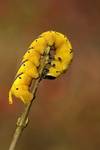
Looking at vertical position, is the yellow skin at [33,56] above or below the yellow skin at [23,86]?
above

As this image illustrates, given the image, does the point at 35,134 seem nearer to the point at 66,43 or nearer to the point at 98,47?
the point at 98,47

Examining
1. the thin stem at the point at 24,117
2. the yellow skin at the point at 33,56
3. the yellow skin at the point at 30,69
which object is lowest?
the thin stem at the point at 24,117

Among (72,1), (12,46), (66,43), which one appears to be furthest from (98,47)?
(66,43)

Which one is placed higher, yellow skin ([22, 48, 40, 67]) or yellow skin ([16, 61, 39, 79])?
yellow skin ([22, 48, 40, 67])

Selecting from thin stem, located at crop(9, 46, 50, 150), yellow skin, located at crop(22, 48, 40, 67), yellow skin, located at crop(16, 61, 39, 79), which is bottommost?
thin stem, located at crop(9, 46, 50, 150)

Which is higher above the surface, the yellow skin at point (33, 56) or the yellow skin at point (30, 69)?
the yellow skin at point (33, 56)

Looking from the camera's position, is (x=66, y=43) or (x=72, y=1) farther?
(x=72, y=1)

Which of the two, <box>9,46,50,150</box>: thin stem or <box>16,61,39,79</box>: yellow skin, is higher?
<box>16,61,39,79</box>: yellow skin

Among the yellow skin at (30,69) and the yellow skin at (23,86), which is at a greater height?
the yellow skin at (30,69)
